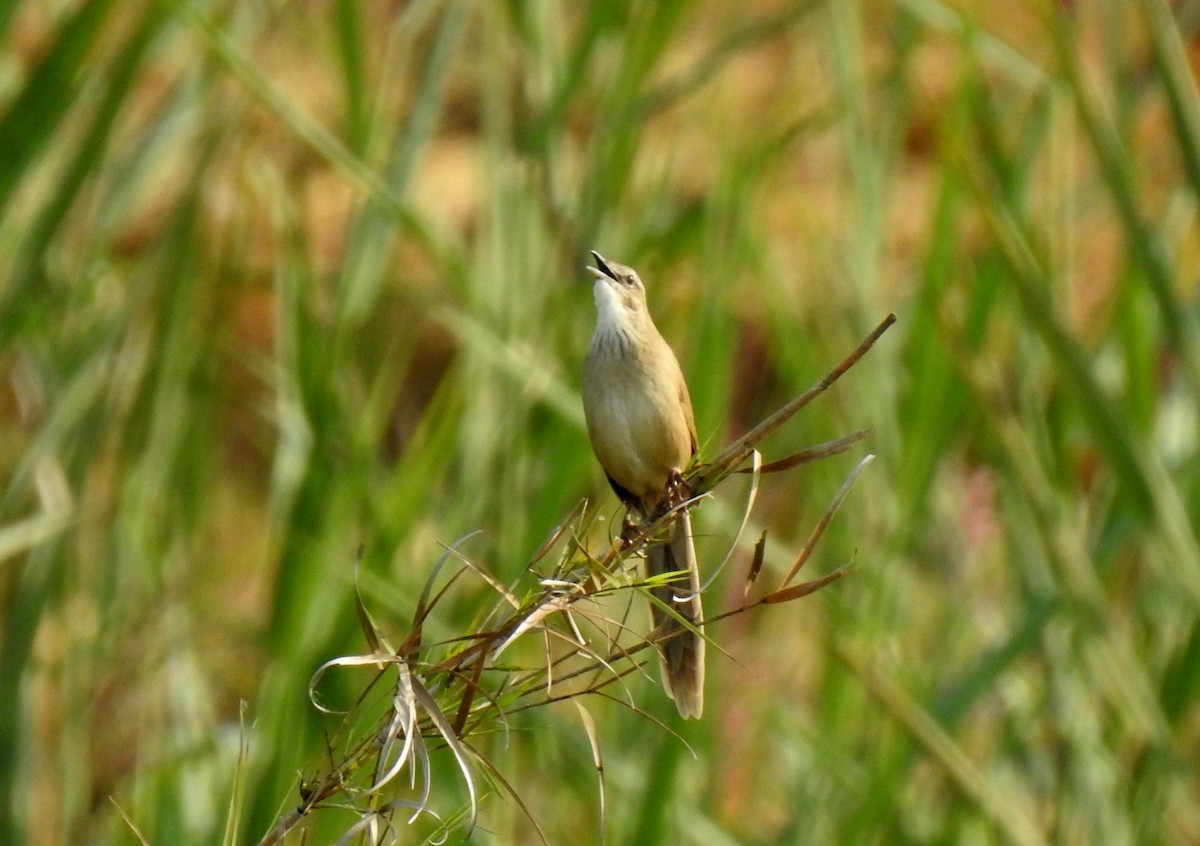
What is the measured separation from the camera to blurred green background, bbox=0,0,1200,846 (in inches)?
115

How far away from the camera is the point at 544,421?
354 cm

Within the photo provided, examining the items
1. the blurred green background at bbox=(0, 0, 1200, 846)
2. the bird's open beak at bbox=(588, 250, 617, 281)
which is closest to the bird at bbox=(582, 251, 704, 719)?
the bird's open beak at bbox=(588, 250, 617, 281)

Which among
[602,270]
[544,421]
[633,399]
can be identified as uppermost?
[602,270]

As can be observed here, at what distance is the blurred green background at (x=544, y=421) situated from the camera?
292cm

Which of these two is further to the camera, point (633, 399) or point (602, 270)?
point (633, 399)

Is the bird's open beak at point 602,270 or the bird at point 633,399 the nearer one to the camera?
the bird's open beak at point 602,270

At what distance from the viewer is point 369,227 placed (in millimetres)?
3361

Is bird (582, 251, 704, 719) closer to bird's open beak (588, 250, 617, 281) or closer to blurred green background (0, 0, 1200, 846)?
bird's open beak (588, 250, 617, 281)

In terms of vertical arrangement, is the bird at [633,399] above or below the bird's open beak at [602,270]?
below

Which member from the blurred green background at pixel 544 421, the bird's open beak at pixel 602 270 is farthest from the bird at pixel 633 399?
the blurred green background at pixel 544 421

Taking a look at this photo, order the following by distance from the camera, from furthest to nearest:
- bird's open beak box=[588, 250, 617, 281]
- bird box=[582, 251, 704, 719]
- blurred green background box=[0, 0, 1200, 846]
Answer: bird box=[582, 251, 704, 719] → bird's open beak box=[588, 250, 617, 281] → blurred green background box=[0, 0, 1200, 846]

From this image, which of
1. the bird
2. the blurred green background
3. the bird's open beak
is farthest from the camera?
the bird

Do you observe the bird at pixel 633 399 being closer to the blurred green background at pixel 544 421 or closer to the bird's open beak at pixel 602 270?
the bird's open beak at pixel 602 270

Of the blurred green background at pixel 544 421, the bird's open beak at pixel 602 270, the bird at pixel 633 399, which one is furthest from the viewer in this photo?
the bird at pixel 633 399
